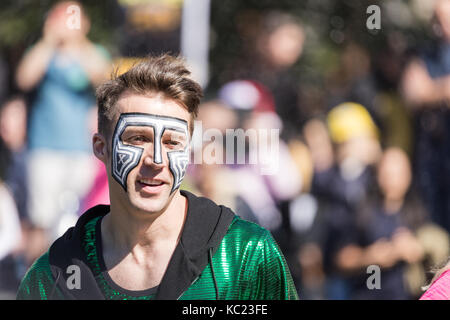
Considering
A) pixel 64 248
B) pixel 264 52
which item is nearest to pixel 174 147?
pixel 64 248

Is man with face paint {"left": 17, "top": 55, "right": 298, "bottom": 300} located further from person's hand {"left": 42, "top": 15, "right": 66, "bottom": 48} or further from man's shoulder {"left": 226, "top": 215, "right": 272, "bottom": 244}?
person's hand {"left": 42, "top": 15, "right": 66, "bottom": 48}

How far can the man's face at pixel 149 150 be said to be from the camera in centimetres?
339

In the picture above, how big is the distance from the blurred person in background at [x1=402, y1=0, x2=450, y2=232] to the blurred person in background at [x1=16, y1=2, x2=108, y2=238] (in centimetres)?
239

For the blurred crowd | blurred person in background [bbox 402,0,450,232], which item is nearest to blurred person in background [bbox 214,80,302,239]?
the blurred crowd

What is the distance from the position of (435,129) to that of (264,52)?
1.43 meters

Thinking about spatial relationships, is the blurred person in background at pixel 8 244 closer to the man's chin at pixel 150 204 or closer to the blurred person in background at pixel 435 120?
the blurred person in background at pixel 435 120

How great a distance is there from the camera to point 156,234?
347cm

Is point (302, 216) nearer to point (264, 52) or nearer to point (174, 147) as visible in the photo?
point (264, 52)

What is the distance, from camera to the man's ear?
357cm

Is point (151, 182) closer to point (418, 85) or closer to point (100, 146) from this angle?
point (100, 146)

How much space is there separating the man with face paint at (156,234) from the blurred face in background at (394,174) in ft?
9.63

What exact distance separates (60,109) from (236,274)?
346 centimetres

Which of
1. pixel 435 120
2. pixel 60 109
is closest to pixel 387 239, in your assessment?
pixel 435 120

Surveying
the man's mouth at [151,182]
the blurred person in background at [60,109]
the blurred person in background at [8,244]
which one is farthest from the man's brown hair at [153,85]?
the blurred person in background at [8,244]
